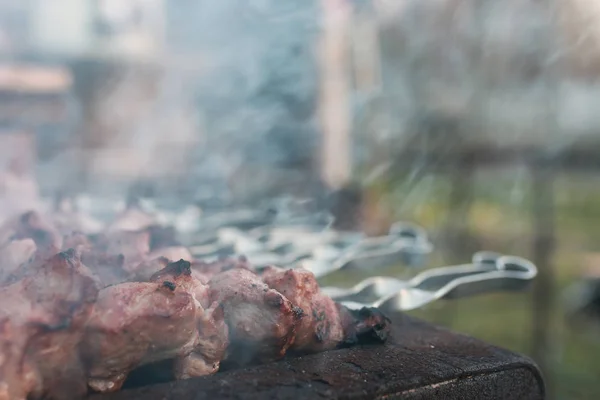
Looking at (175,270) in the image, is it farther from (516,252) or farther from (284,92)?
(516,252)

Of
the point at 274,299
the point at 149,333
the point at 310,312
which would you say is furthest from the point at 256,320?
the point at 149,333

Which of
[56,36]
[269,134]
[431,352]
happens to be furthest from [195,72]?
[431,352]

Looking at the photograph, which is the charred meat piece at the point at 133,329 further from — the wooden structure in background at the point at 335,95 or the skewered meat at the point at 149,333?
the wooden structure in background at the point at 335,95

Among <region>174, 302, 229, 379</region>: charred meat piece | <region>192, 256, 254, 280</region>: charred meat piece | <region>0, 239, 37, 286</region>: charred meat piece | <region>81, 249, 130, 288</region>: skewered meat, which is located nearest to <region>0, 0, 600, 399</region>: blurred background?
<region>192, 256, 254, 280</region>: charred meat piece

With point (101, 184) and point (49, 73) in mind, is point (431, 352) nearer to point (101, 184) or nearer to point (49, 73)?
point (101, 184)

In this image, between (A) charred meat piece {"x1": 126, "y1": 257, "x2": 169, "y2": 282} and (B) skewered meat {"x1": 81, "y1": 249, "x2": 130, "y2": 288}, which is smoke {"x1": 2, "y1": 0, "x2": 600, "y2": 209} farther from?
(A) charred meat piece {"x1": 126, "y1": 257, "x2": 169, "y2": 282}

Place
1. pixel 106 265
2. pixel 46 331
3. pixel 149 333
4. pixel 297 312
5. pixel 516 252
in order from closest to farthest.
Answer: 1. pixel 46 331
2. pixel 149 333
3. pixel 297 312
4. pixel 106 265
5. pixel 516 252
